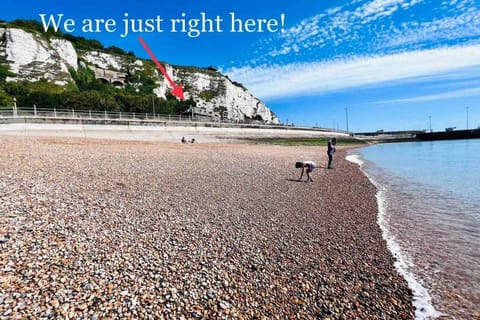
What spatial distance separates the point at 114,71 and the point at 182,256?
107904 millimetres

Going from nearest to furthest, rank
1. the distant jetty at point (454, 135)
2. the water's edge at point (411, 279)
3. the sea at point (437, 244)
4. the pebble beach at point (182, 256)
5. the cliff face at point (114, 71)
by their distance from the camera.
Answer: the pebble beach at point (182, 256) < the water's edge at point (411, 279) < the sea at point (437, 244) < the cliff face at point (114, 71) < the distant jetty at point (454, 135)

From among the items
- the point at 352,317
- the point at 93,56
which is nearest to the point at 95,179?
the point at 352,317

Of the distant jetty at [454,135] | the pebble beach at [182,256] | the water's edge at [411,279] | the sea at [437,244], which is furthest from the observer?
the distant jetty at [454,135]

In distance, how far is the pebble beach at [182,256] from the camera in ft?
12.3

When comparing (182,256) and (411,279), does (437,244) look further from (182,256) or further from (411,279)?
(182,256)

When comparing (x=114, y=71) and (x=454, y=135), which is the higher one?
(x=114, y=71)

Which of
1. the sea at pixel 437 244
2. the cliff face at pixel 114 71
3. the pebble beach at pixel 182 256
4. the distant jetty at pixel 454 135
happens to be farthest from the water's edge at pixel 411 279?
the distant jetty at pixel 454 135

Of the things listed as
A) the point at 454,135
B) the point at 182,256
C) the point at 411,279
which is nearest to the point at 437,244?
the point at 411,279

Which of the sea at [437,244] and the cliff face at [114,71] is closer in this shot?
the sea at [437,244]

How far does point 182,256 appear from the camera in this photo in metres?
5.12

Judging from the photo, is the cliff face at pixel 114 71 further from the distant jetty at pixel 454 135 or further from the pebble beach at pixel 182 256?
the distant jetty at pixel 454 135

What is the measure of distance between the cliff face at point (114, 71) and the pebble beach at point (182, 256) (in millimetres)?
73734

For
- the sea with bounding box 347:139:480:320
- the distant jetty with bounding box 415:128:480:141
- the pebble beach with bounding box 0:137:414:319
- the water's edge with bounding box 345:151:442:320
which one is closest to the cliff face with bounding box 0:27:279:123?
the pebble beach with bounding box 0:137:414:319

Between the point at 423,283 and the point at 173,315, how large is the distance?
4.47 m
